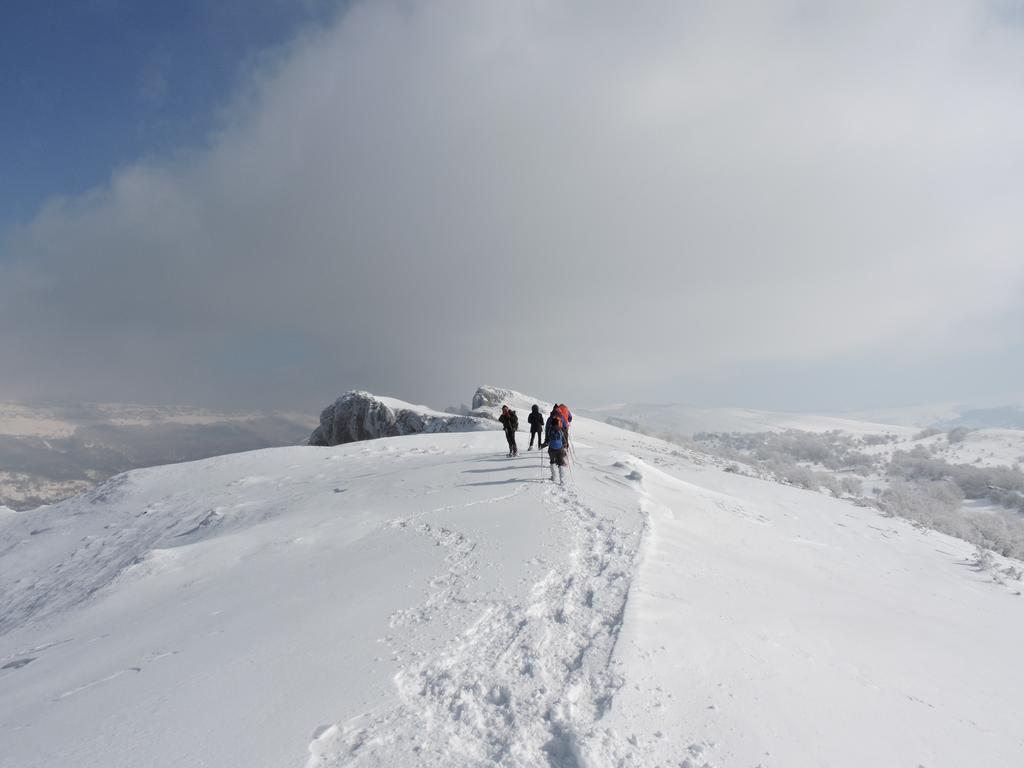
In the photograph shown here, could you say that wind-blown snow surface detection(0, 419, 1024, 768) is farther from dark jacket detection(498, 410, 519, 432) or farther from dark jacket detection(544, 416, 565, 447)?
dark jacket detection(498, 410, 519, 432)

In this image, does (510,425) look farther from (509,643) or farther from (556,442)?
(509,643)

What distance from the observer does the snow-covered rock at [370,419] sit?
28.5 m

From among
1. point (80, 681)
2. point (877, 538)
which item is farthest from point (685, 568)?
point (877, 538)

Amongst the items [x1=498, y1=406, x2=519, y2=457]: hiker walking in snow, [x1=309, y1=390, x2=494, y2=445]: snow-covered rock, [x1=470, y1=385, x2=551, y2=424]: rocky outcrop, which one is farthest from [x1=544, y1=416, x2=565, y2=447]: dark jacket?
[x1=470, y1=385, x2=551, y2=424]: rocky outcrop

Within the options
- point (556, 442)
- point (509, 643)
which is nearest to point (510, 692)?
point (509, 643)

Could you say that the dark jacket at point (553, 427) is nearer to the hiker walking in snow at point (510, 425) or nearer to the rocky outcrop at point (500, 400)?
the hiker walking in snow at point (510, 425)

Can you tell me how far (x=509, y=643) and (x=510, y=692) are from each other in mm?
762

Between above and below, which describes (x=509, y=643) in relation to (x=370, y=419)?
below

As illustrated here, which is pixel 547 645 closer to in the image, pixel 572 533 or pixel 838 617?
pixel 572 533

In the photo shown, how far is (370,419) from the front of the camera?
30750 millimetres

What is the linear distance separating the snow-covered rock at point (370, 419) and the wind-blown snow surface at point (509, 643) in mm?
16384

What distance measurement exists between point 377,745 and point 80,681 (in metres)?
3.89

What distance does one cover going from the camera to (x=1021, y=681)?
6059mm

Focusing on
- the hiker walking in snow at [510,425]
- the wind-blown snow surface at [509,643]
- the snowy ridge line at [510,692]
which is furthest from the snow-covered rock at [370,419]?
the snowy ridge line at [510,692]
